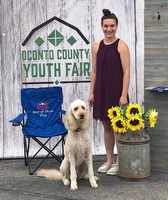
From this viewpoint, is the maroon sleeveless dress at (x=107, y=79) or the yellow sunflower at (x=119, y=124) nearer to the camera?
the yellow sunflower at (x=119, y=124)

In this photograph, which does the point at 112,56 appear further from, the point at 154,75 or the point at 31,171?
the point at 31,171

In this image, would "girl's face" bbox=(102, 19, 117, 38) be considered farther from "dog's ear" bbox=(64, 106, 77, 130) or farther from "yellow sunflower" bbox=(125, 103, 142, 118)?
"dog's ear" bbox=(64, 106, 77, 130)

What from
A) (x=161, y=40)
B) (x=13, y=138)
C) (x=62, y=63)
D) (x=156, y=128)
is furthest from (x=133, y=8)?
(x=13, y=138)

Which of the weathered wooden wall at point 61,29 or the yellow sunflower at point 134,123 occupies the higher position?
the weathered wooden wall at point 61,29

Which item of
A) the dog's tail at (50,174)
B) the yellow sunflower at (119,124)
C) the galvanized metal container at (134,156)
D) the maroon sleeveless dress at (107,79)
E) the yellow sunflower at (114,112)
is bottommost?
the dog's tail at (50,174)

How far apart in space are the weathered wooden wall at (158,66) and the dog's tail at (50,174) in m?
1.19

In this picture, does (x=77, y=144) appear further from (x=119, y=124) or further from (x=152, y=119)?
(x=152, y=119)

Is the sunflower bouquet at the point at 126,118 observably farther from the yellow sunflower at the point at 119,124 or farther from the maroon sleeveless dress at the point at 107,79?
the maroon sleeveless dress at the point at 107,79

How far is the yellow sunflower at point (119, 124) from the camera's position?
4.62 metres

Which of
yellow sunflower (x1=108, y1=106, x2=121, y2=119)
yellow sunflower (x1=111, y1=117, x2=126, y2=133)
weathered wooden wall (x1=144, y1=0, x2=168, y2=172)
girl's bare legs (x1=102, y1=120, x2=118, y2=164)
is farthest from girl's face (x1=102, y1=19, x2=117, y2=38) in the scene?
girl's bare legs (x1=102, y1=120, x2=118, y2=164)

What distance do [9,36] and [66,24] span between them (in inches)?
30.9

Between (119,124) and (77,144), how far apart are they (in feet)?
1.69

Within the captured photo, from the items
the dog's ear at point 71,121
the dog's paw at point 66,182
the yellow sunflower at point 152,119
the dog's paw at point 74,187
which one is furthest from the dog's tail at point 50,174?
the yellow sunflower at point 152,119

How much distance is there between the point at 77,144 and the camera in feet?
14.9
